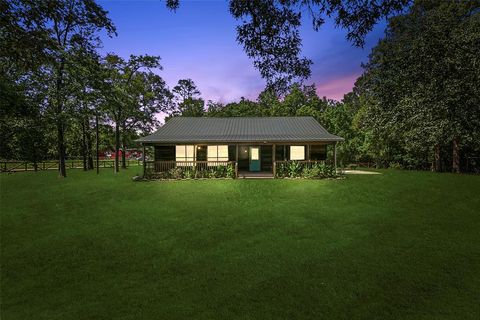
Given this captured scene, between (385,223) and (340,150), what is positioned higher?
(340,150)

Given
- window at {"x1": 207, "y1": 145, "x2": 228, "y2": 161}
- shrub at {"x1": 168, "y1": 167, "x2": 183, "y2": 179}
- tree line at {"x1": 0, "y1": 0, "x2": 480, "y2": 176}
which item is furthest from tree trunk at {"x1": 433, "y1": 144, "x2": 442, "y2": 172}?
shrub at {"x1": 168, "y1": 167, "x2": 183, "y2": 179}

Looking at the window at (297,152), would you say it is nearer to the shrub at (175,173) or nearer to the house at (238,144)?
the house at (238,144)

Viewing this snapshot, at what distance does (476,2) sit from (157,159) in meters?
28.6

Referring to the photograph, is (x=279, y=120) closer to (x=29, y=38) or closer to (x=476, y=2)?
(x=476, y=2)

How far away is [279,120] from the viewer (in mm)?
27844

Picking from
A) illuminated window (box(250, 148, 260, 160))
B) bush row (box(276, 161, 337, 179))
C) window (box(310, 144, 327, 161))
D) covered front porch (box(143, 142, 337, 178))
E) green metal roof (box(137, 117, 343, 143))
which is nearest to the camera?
bush row (box(276, 161, 337, 179))

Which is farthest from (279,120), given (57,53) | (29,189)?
(57,53)

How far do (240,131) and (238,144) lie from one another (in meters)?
1.78

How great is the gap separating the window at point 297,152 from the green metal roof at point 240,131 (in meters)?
1.50

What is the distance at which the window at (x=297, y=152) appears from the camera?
2438cm

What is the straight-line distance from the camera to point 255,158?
81.5 ft

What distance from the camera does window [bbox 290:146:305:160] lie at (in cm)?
2438

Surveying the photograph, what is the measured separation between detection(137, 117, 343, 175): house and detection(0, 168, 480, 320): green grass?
8.46m

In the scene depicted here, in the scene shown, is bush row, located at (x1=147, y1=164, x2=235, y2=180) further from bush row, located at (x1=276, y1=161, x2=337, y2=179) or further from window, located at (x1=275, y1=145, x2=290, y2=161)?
window, located at (x1=275, y1=145, x2=290, y2=161)
